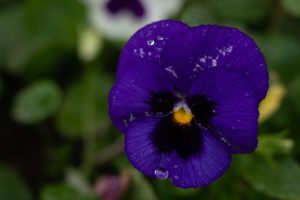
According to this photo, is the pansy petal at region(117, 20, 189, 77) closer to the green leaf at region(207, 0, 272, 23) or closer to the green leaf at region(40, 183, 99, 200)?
the green leaf at region(40, 183, 99, 200)

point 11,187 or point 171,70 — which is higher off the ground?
point 171,70

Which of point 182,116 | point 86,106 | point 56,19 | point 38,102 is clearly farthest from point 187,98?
point 56,19

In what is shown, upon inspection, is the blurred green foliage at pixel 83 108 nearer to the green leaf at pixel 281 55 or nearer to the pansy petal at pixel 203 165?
the green leaf at pixel 281 55

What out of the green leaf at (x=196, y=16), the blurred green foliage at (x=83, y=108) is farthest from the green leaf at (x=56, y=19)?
the green leaf at (x=196, y=16)

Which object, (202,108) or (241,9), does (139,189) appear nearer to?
(202,108)

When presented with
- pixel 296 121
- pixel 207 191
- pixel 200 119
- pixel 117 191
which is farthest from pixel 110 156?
pixel 200 119

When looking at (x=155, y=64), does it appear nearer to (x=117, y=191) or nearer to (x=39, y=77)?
(x=117, y=191)

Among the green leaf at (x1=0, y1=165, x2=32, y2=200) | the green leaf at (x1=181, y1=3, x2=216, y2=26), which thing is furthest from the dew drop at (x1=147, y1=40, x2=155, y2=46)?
the green leaf at (x1=0, y1=165, x2=32, y2=200)

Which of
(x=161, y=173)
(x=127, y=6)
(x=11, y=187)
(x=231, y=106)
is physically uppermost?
(x=231, y=106)
